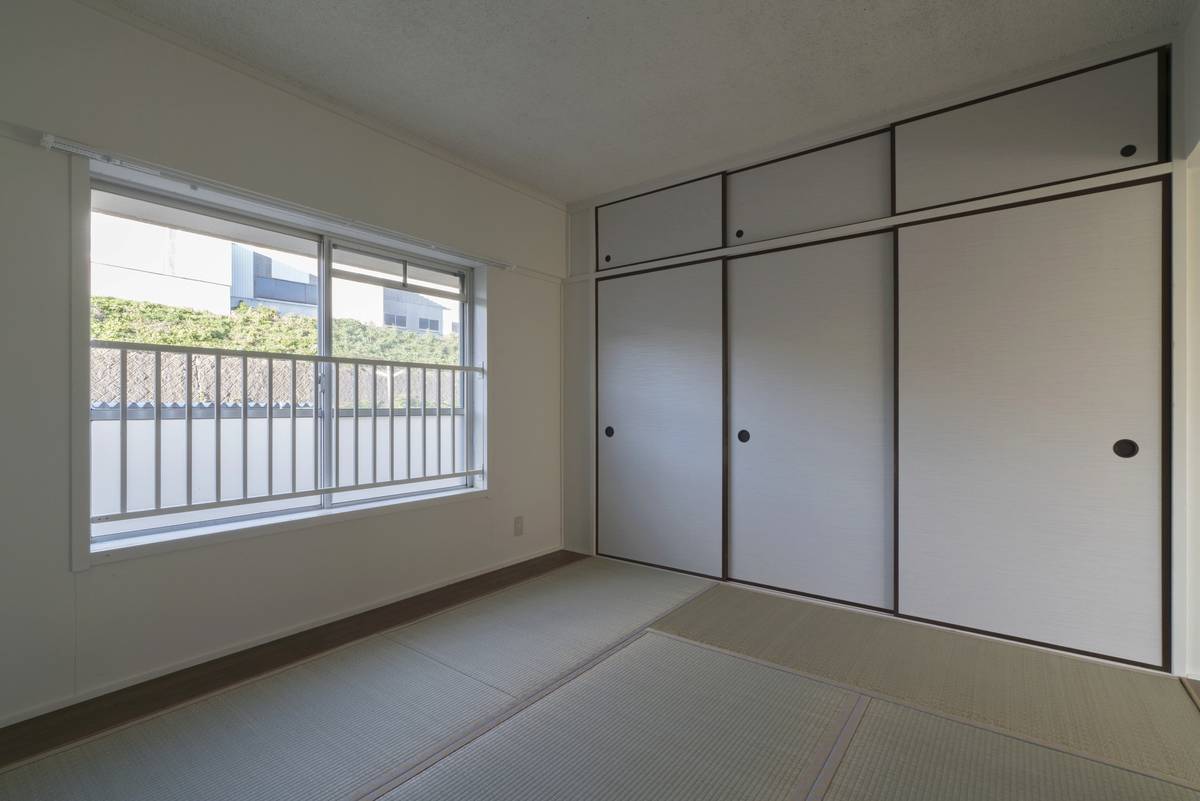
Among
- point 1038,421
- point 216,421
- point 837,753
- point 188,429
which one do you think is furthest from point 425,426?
point 1038,421

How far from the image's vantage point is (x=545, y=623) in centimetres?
269

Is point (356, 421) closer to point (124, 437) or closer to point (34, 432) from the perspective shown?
point (124, 437)

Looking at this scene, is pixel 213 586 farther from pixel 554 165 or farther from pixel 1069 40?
pixel 1069 40

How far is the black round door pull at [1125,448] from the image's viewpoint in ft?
7.28

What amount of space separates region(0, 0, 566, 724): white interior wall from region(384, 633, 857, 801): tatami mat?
4.34 feet

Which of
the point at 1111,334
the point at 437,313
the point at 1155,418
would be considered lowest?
the point at 1155,418

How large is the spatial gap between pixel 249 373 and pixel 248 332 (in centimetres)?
23

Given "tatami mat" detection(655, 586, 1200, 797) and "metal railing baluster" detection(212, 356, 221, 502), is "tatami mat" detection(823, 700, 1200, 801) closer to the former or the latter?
"tatami mat" detection(655, 586, 1200, 797)

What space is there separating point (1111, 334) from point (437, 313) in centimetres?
338

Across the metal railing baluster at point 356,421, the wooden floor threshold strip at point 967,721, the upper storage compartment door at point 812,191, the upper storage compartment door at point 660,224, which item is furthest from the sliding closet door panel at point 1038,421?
the metal railing baluster at point 356,421

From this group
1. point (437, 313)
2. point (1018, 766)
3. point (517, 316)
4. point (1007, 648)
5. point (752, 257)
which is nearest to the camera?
point (1018, 766)

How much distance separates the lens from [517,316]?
12.2 feet

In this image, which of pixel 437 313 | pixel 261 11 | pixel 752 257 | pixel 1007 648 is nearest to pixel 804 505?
pixel 1007 648

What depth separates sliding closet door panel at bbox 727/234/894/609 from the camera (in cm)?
282
